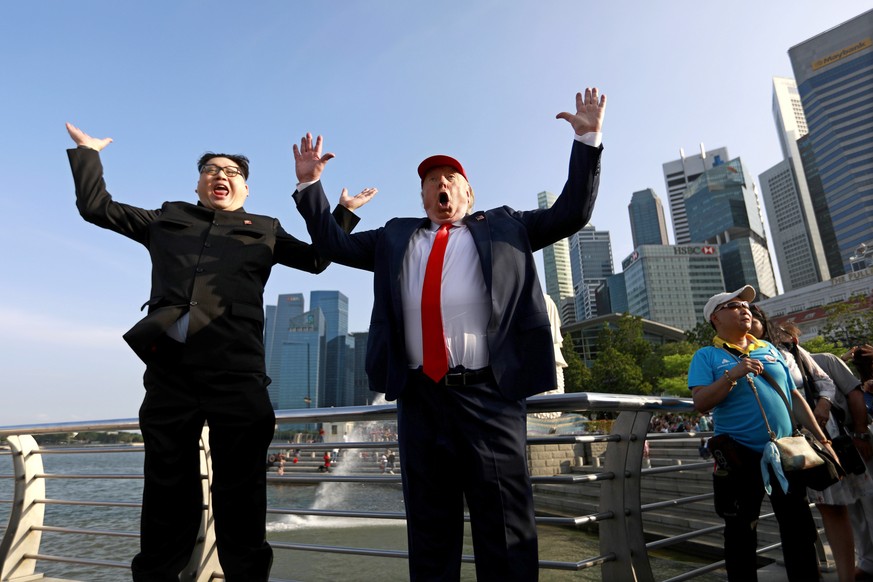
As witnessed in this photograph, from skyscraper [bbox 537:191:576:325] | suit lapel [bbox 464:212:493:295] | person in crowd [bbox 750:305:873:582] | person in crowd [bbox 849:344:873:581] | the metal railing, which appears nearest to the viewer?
suit lapel [bbox 464:212:493:295]

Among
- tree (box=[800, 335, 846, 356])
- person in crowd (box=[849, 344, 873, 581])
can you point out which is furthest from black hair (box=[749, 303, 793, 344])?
tree (box=[800, 335, 846, 356])

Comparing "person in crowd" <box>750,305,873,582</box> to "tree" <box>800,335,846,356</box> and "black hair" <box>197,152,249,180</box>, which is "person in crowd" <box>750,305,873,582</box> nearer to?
"black hair" <box>197,152,249,180</box>

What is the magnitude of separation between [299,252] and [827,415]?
2.84m

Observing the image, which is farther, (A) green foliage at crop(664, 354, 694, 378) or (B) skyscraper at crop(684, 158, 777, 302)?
(B) skyscraper at crop(684, 158, 777, 302)

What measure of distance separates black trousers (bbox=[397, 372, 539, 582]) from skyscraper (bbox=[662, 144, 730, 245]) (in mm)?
163092

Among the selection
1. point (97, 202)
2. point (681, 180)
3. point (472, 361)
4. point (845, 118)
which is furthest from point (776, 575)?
point (681, 180)

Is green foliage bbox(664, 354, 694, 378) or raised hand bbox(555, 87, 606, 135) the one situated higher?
green foliage bbox(664, 354, 694, 378)

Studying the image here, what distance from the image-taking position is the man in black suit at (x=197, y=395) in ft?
6.09

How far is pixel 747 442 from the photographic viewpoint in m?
2.21

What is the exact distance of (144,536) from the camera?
6.06ft

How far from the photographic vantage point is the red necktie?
170cm

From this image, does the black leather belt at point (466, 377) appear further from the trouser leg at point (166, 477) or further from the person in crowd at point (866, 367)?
the person in crowd at point (866, 367)

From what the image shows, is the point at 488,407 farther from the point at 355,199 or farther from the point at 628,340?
the point at 628,340

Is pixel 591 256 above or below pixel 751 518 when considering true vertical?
above
